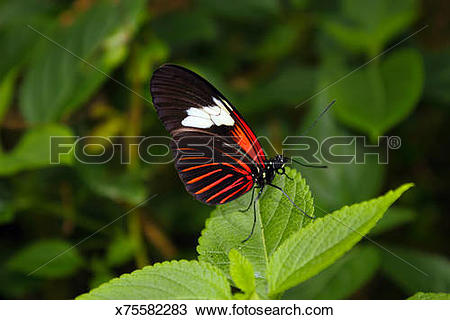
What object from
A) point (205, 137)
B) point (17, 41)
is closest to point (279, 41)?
point (17, 41)

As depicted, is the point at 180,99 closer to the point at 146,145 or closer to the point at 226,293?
the point at 226,293

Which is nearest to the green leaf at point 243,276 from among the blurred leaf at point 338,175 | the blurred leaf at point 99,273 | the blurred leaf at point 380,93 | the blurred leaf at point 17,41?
the blurred leaf at point 338,175

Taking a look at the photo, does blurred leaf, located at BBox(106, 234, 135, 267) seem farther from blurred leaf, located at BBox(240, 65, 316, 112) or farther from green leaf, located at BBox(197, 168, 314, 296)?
green leaf, located at BBox(197, 168, 314, 296)

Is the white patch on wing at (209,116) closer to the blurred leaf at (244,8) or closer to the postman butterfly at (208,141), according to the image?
the postman butterfly at (208,141)

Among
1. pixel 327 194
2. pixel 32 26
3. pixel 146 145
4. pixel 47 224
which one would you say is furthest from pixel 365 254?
pixel 32 26

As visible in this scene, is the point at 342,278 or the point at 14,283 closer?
the point at 342,278

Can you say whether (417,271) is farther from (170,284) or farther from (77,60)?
(77,60)

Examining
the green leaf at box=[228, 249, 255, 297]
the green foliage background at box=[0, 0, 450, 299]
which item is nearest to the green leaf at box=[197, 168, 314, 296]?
the green leaf at box=[228, 249, 255, 297]
